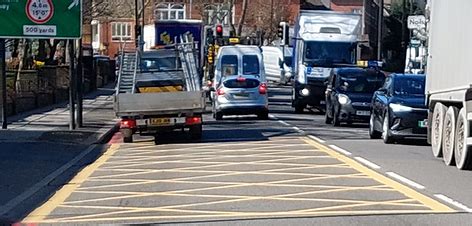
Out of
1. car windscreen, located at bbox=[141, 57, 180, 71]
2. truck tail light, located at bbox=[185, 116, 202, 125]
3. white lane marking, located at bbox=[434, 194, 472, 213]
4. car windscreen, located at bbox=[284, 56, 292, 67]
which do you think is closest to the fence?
car windscreen, located at bbox=[141, 57, 180, 71]

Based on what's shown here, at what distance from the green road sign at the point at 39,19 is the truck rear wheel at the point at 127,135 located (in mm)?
3973

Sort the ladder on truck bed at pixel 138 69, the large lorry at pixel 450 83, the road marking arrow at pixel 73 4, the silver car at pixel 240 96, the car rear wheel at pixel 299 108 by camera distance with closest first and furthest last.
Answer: the large lorry at pixel 450 83 → the ladder on truck bed at pixel 138 69 → the road marking arrow at pixel 73 4 → the silver car at pixel 240 96 → the car rear wheel at pixel 299 108

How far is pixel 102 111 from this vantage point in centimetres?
3628

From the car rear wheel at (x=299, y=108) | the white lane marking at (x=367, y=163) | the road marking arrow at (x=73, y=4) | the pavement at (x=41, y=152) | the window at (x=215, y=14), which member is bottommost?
the car rear wheel at (x=299, y=108)

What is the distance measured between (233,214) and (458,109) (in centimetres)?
701

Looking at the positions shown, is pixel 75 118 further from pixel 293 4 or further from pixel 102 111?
pixel 293 4

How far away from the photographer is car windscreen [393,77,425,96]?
77.7 feet

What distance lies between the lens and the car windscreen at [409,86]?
23.7 meters

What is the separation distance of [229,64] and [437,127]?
18.0 metres

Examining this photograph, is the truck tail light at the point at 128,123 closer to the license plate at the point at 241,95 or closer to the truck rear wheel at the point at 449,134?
the truck rear wheel at the point at 449,134

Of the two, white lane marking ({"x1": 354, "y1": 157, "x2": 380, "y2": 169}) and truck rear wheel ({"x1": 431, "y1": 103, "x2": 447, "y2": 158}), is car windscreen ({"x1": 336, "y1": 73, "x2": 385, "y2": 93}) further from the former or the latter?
white lane marking ({"x1": 354, "y1": 157, "x2": 380, "y2": 169})

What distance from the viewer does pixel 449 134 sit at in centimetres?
1784

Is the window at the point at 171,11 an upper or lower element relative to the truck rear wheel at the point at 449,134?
upper

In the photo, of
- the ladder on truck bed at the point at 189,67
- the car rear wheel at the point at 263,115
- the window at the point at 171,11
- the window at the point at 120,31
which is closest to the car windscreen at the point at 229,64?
the car rear wheel at the point at 263,115
